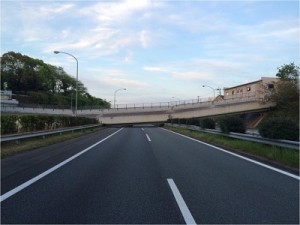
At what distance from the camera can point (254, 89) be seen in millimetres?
104625

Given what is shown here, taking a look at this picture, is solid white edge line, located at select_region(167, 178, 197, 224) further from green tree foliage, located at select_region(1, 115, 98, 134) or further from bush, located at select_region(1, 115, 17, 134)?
green tree foliage, located at select_region(1, 115, 98, 134)

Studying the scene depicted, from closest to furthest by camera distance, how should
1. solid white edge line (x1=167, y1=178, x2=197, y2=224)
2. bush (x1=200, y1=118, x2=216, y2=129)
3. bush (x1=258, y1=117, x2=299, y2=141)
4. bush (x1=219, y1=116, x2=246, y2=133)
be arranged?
1. solid white edge line (x1=167, y1=178, x2=197, y2=224)
2. bush (x1=258, y1=117, x2=299, y2=141)
3. bush (x1=219, y1=116, x2=246, y2=133)
4. bush (x1=200, y1=118, x2=216, y2=129)

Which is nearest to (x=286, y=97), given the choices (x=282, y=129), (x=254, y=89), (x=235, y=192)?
(x=254, y=89)

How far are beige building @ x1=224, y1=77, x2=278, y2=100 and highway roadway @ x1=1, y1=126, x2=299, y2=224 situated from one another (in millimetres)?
71032

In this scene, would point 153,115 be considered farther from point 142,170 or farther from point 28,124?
point 142,170

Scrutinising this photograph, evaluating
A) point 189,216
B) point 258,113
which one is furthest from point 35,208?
point 258,113

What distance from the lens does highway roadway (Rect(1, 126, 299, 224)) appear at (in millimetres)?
6168

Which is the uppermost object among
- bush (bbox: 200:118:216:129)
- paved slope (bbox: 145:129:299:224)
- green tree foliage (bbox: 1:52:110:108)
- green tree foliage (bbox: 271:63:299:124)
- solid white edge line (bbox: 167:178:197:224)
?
green tree foliage (bbox: 1:52:110:108)

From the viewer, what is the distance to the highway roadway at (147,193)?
20.2 ft

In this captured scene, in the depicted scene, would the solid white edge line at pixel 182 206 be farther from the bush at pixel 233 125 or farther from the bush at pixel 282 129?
the bush at pixel 233 125

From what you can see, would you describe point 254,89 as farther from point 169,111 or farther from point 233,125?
point 233,125

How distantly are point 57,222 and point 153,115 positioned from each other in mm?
69712

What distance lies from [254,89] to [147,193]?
101087 mm

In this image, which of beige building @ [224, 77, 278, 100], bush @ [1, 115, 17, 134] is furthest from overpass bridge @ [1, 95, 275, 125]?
bush @ [1, 115, 17, 134]
